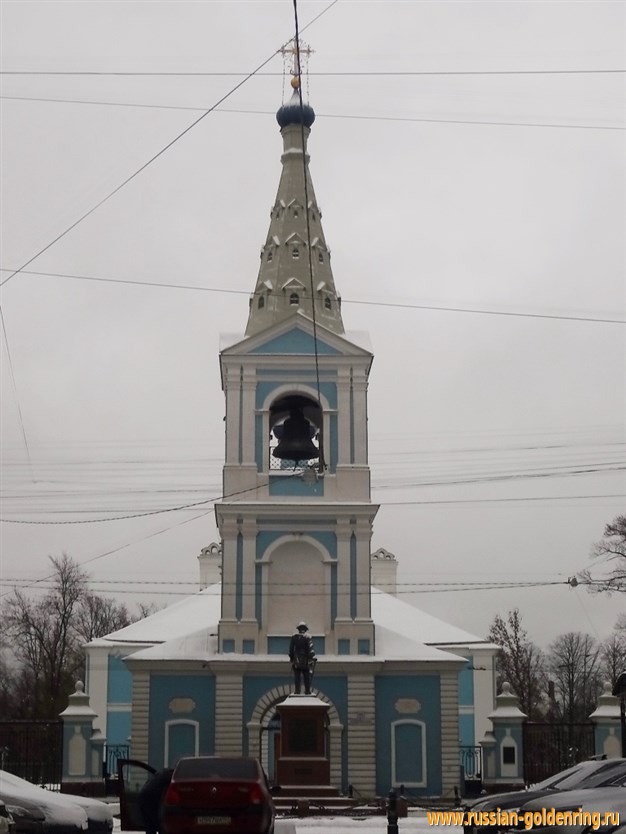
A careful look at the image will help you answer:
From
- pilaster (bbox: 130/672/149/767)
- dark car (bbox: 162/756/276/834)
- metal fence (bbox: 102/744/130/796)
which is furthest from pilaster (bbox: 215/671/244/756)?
dark car (bbox: 162/756/276/834)

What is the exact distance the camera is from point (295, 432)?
3906 centimetres

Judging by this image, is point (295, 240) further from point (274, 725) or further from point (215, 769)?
point (215, 769)

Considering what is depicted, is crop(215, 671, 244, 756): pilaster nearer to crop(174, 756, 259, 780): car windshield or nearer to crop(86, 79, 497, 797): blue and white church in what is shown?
crop(86, 79, 497, 797): blue and white church

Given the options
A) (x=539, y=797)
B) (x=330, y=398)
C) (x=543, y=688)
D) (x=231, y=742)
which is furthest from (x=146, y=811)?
(x=543, y=688)

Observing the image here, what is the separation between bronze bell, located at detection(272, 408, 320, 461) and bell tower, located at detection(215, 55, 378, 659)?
4 centimetres

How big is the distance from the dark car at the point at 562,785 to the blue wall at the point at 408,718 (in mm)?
19176

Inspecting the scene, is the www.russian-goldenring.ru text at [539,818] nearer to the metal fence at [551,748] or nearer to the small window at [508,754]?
the metal fence at [551,748]

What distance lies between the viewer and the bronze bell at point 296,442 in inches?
1516

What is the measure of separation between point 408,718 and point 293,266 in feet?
47.6

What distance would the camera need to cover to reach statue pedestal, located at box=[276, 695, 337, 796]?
33.7 metres

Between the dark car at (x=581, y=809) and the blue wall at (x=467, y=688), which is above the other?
the blue wall at (x=467, y=688)

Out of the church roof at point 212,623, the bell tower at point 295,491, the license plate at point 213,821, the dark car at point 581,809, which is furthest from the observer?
the church roof at point 212,623

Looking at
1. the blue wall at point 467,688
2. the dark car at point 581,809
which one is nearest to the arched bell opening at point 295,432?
the blue wall at point 467,688

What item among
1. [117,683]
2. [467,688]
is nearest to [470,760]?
[467,688]
